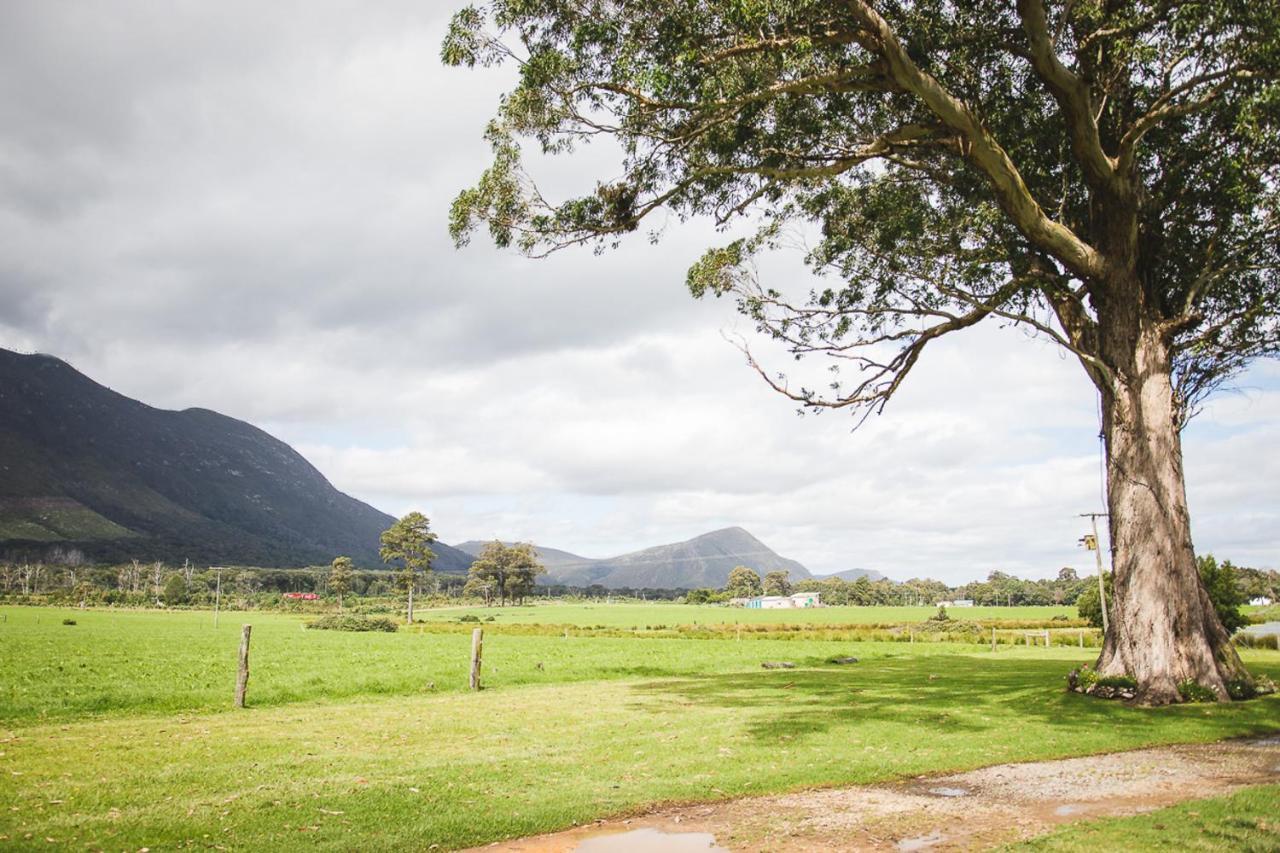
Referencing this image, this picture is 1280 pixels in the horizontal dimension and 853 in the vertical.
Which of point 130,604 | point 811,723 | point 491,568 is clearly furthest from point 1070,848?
point 491,568

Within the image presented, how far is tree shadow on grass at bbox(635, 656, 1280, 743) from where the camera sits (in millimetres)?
14281

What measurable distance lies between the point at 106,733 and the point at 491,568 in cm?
17520

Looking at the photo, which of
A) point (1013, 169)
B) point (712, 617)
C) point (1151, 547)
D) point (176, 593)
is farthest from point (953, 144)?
point (176, 593)

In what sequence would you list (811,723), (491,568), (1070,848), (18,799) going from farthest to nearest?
(491,568) < (811,723) < (18,799) < (1070,848)

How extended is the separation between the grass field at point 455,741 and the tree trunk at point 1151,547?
1.24 metres

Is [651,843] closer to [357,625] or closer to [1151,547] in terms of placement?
[1151,547]

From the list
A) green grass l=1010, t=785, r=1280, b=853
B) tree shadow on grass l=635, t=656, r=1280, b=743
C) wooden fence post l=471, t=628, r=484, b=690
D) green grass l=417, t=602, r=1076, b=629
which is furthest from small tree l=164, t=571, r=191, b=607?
green grass l=1010, t=785, r=1280, b=853

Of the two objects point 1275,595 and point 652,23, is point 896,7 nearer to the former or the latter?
point 652,23

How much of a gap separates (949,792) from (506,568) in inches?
7039

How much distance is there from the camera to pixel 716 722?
15.2 m

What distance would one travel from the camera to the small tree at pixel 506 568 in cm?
18312

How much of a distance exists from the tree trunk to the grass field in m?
1.24

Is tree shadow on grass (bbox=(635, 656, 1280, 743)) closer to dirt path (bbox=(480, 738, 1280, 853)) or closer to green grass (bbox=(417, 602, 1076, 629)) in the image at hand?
dirt path (bbox=(480, 738, 1280, 853))

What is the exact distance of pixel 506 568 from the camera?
183 meters
